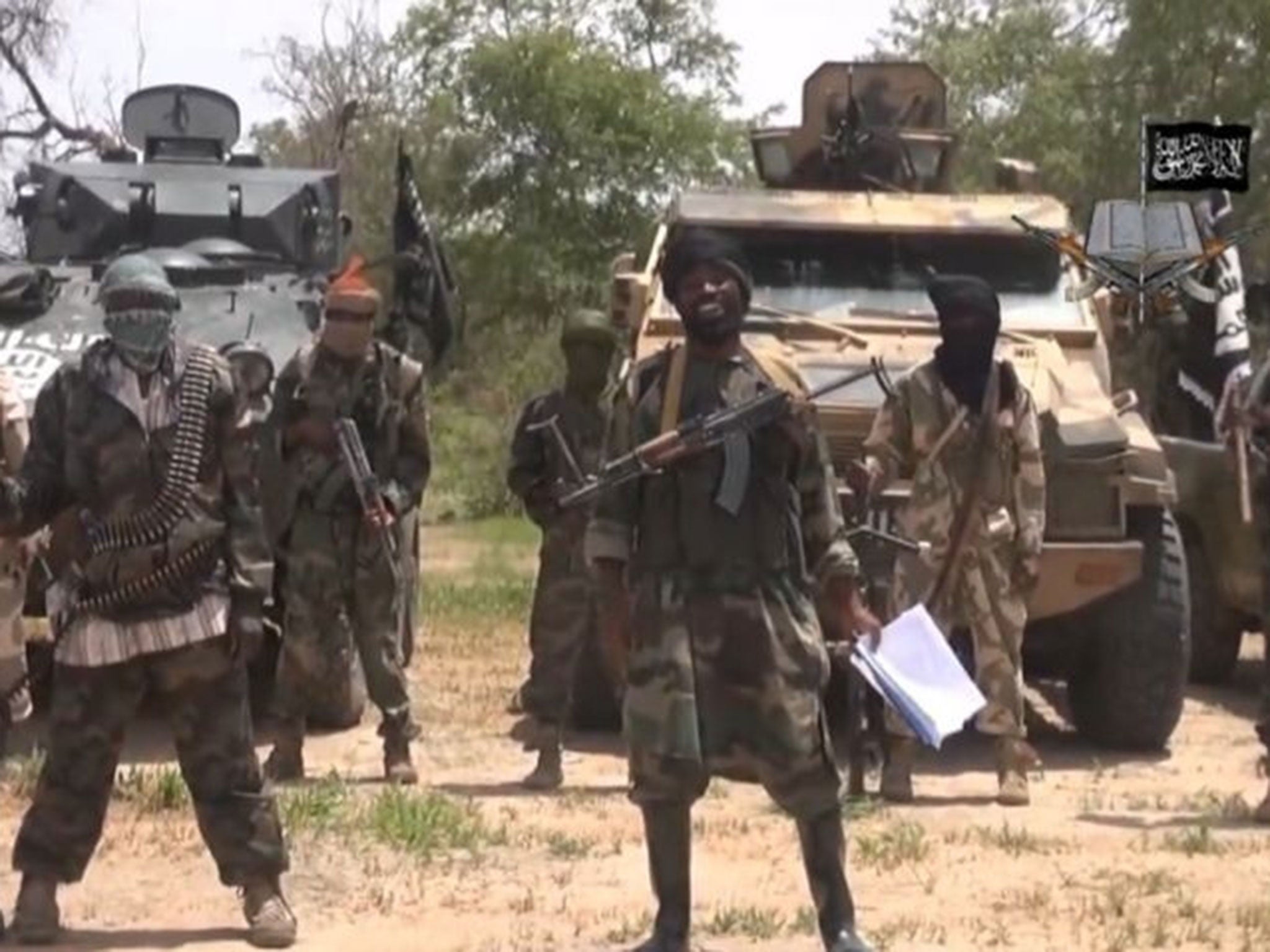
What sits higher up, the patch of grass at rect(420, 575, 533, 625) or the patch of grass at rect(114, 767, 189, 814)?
the patch of grass at rect(114, 767, 189, 814)

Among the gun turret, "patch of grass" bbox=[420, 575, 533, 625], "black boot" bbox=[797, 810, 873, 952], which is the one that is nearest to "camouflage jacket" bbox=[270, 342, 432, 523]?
"black boot" bbox=[797, 810, 873, 952]

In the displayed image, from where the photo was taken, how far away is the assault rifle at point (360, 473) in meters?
8.21

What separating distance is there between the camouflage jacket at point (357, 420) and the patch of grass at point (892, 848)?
1827 mm

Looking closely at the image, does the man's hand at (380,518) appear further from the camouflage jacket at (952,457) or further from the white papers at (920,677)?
the white papers at (920,677)

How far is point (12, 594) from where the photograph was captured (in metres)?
6.86

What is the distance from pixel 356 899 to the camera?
6.73 meters

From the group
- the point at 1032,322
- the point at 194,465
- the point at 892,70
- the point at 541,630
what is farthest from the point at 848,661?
the point at 892,70

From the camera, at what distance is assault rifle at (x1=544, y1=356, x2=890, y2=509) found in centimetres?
578

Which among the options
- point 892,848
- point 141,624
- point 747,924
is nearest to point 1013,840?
point 892,848

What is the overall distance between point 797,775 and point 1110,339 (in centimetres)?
482

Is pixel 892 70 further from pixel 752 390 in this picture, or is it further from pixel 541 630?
pixel 752 390

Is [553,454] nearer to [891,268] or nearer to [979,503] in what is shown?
[979,503]

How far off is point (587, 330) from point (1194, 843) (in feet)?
8.22

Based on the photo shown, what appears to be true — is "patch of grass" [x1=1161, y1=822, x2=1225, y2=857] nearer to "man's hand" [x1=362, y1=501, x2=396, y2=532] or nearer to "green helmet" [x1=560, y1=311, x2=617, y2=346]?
"green helmet" [x1=560, y1=311, x2=617, y2=346]
